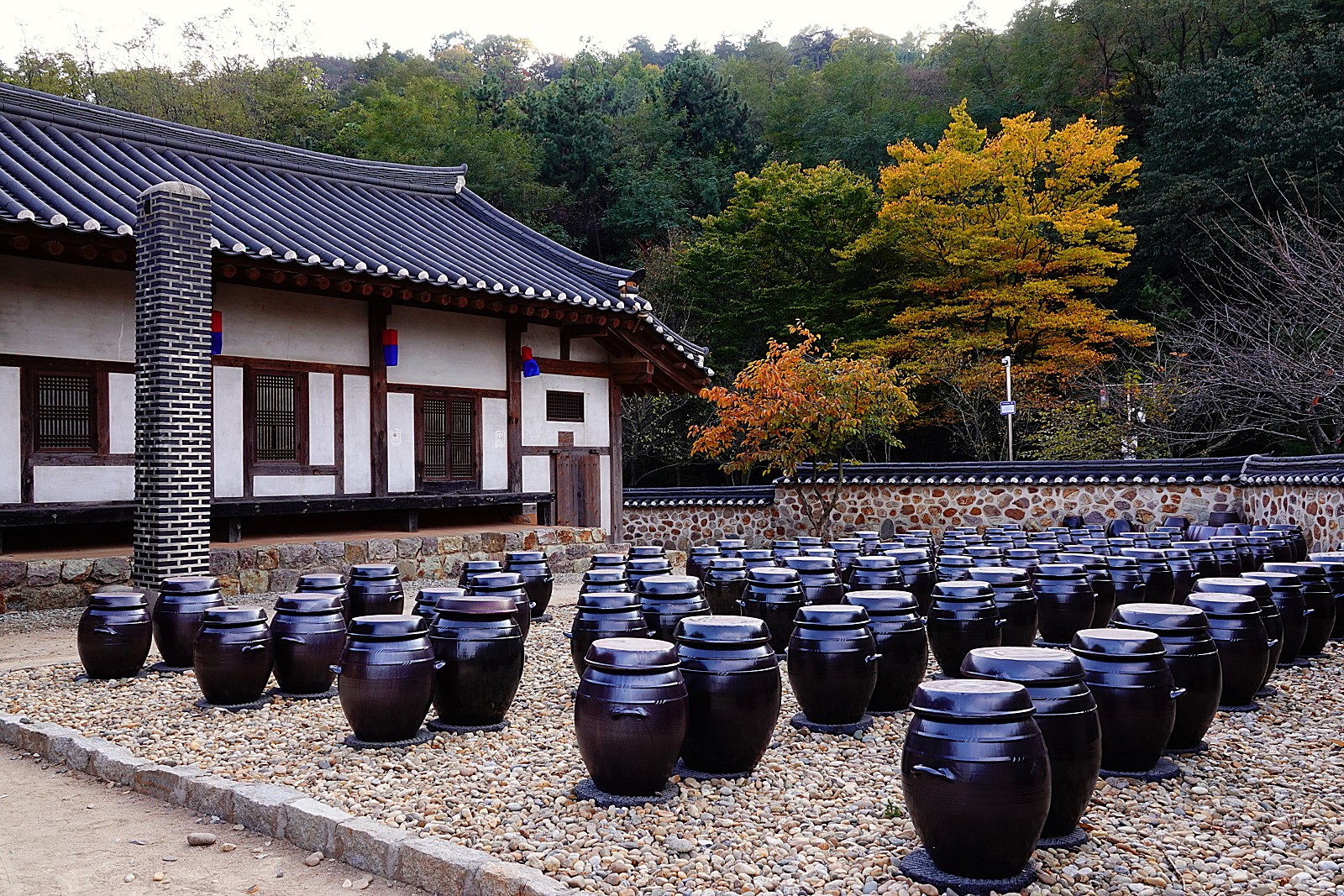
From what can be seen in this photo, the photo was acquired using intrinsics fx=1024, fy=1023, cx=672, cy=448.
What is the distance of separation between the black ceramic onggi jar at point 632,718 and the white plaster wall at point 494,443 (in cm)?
940

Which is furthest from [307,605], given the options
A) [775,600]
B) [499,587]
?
[775,600]

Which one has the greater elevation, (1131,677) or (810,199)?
(810,199)

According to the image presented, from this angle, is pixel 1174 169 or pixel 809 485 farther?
pixel 1174 169

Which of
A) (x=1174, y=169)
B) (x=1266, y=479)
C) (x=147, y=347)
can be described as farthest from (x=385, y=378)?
(x=1174, y=169)

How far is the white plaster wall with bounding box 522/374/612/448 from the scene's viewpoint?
14.1 m

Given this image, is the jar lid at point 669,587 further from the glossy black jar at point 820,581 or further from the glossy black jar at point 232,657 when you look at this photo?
the glossy black jar at point 232,657

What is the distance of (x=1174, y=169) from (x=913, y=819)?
1002 inches

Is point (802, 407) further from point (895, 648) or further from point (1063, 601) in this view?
point (895, 648)

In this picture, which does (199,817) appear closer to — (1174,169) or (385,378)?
(385,378)

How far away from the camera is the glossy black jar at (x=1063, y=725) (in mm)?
3781

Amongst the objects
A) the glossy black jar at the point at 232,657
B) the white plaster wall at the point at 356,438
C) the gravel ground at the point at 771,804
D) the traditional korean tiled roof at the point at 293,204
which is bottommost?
the gravel ground at the point at 771,804

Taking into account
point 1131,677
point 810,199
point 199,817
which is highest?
point 810,199

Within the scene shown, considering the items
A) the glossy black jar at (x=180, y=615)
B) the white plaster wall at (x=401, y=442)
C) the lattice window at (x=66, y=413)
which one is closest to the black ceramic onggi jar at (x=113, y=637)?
the glossy black jar at (x=180, y=615)

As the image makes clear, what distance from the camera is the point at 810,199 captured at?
2522cm
